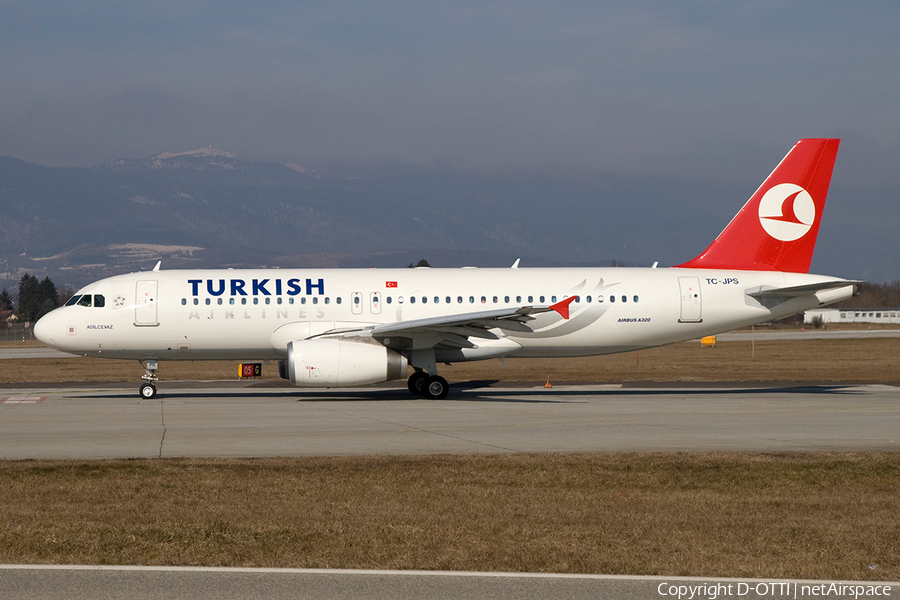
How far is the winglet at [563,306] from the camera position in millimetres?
24875

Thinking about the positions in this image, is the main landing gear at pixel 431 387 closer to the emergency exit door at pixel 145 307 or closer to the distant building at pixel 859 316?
the emergency exit door at pixel 145 307

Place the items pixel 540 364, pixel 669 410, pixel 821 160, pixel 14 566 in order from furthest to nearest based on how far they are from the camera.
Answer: pixel 540 364
pixel 821 160
pixel 669 410
pixel 14 566

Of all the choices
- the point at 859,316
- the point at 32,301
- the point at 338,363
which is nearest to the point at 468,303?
the point at 338,363

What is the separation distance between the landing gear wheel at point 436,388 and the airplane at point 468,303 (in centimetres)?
3

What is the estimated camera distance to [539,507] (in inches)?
417

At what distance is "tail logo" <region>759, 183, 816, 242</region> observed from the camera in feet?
93.1

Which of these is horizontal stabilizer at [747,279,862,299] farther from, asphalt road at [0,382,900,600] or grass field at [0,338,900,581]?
grass field at [0,338,900,581]

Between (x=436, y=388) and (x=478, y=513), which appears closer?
(x=478, y=513)

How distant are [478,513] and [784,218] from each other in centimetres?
2130

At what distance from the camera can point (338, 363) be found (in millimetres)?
24422

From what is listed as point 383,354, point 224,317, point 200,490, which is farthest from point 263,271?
point 200,490

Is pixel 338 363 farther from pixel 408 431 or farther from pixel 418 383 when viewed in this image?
pixel 408 431

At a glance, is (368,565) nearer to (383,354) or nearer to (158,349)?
(383,354)

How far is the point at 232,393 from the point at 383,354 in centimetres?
658
